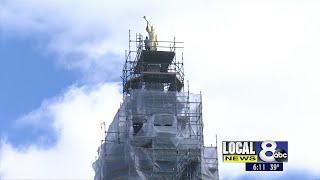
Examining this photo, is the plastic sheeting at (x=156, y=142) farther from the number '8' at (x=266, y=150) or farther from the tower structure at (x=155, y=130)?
the number '8' at (x=266, y=150)

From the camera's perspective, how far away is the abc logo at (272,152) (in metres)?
60.5

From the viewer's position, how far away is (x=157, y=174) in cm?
7000

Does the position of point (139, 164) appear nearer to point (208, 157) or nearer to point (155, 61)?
point (208, 157)

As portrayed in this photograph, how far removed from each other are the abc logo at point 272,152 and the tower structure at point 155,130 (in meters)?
9.09

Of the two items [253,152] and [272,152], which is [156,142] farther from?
[253,152]

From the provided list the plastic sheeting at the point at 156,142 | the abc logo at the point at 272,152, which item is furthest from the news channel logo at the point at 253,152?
the plastic sheeting at the point at 156,142

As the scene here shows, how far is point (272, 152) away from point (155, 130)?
12855mm

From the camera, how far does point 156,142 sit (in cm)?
7169

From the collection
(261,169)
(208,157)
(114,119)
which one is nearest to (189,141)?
(208,157)

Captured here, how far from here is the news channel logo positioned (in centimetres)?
5988

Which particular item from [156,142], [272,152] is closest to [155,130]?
[156,142]

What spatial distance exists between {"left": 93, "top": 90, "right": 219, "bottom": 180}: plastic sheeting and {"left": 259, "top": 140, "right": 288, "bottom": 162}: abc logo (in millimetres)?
9046

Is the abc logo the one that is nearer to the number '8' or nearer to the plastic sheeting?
the number '8'

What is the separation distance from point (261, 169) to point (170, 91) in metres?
18.5
